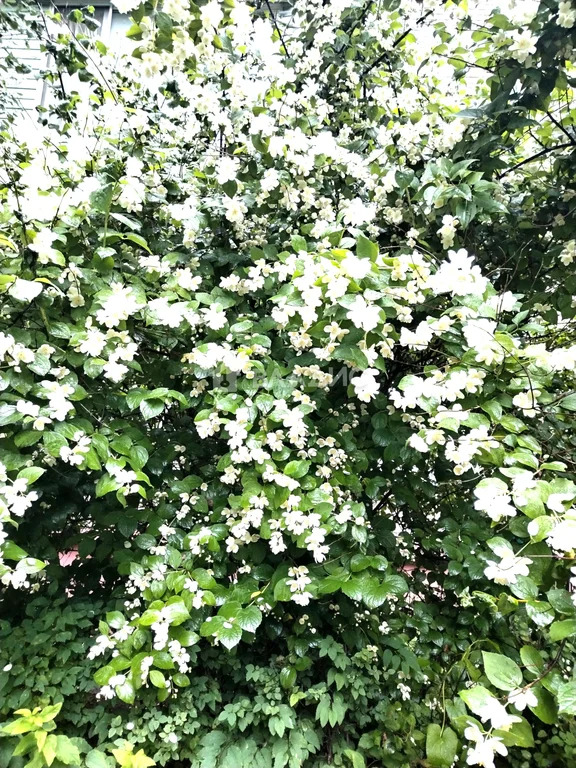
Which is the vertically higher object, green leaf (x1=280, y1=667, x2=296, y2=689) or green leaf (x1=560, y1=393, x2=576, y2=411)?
green leaf (x1=560, y1=393, x2=576, y2=411)

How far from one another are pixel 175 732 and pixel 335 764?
23.4 inches

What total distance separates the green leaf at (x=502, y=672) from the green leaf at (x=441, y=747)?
780 mm

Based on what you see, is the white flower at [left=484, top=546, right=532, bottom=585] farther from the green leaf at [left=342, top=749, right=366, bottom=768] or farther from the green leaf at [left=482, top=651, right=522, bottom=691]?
the green leaf at [left=342, top=749, right=366, bottom=768]

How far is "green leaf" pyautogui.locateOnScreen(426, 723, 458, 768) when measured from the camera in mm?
1431

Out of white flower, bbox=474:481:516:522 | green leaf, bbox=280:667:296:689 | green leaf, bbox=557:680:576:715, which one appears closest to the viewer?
green leaf, bbox=557:680:576:715

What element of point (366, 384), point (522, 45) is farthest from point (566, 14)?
point (366, 384)

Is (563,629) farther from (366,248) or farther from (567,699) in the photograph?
(366,248)

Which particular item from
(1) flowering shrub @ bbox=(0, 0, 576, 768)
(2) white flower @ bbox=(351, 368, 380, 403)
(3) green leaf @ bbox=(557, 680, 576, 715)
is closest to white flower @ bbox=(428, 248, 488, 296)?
(1) flowering shrub @ bbox=(0, 0, 576, 768)

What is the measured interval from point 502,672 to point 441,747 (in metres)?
0.81

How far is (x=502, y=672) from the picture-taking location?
3.00 feet

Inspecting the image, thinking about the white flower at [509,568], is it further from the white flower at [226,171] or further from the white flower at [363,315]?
the white flower at [226,171]

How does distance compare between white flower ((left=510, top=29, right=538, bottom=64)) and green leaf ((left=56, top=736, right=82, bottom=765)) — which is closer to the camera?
green leaf ((left=56, top=736, right=82, bottom=765))

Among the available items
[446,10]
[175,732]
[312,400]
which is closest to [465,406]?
[312,400]

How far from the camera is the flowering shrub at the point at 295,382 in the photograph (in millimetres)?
1306
